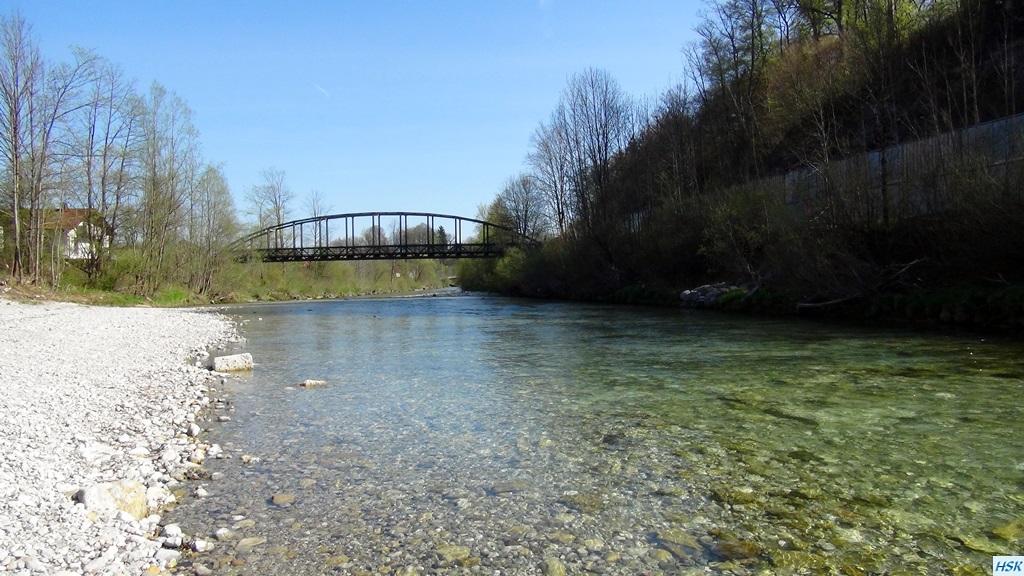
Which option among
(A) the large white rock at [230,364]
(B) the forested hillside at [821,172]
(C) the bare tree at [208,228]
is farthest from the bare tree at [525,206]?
(A) the large white rock at [230,364]

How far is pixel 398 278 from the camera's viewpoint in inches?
3425

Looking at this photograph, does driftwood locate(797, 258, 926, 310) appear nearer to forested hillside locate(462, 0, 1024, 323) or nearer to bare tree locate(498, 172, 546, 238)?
forested hillside locate(462, 0, 1024, 323)

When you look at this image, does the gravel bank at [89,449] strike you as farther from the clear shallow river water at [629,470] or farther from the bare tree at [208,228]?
the bare tree at [208,228]

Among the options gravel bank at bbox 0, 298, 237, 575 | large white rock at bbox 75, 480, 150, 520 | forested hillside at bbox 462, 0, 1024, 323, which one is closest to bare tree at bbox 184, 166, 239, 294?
forested hillside at bbox 462, 0, 1024, 323

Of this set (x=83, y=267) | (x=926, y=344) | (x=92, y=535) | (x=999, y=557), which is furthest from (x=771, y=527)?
(x=83, y=267)

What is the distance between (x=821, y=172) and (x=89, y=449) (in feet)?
67.7

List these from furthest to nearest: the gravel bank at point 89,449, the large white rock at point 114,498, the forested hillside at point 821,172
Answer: the forested hillside at point 821,172 < the large white rock at point 114,498 < the gravel bank at point 89,449

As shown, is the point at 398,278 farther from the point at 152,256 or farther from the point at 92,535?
the point at 92,535

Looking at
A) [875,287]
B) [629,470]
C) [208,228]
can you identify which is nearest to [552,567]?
[629,470]

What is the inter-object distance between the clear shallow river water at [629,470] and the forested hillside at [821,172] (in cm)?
607

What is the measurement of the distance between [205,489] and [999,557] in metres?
5.35

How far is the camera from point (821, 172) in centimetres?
2023

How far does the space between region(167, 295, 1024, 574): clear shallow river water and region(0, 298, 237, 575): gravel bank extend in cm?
37

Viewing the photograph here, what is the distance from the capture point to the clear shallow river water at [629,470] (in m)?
3.84
